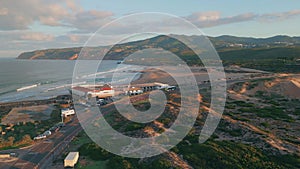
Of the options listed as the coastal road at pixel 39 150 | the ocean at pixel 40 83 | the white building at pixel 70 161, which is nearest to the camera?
the white building at pixel 70 161

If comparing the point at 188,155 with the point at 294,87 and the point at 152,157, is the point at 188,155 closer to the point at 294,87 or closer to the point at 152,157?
the point at 152,157

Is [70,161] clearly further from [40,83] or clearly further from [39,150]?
[40,83]

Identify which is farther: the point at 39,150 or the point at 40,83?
the point at 40,83

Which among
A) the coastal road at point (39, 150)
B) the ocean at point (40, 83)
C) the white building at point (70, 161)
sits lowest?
the ocean at point (40, 83)

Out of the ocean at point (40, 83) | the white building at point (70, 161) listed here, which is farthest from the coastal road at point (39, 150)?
the ocean at point (40, 83)

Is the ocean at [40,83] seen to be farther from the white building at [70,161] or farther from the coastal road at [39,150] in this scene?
the white building at [70,161]

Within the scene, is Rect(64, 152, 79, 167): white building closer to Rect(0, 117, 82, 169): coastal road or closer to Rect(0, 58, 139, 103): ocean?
Rect(0, 117, 82, 169): coastal road

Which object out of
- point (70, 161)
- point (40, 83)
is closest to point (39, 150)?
point (70, 161)

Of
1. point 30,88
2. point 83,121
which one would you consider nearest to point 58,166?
point 83,121

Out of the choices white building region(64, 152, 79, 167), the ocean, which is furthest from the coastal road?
the ocean

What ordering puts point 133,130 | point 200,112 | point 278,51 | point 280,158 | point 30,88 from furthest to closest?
point 278,51
point 30,88
point 200,112
point 133,130
point 280,158

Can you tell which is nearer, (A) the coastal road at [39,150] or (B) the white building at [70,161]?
(B) the white building at [70,161]
